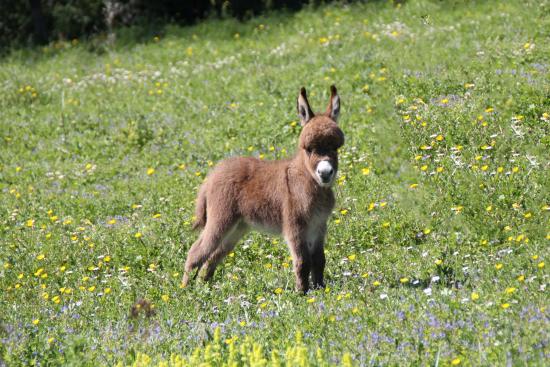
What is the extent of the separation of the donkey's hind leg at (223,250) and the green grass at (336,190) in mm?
140

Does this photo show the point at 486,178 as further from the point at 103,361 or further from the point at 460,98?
the point at 103,361

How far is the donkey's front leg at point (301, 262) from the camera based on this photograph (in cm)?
762

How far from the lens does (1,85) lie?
18.8 metres

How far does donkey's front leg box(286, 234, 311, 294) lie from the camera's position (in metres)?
7.62

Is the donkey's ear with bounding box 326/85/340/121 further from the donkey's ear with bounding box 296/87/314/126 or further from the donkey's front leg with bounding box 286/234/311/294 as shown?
the donkey's front leg with bounding box 286/234/311/294

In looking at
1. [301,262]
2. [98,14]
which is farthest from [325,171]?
[98,14]

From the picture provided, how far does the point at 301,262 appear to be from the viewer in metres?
7.61

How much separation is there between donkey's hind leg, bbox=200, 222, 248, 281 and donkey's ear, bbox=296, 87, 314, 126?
140 cm

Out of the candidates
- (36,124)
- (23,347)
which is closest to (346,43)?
(36,124)

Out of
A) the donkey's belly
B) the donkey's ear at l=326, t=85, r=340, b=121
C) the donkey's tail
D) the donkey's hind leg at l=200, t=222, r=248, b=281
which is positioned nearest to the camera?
the donkey's ear at l=326, t=85, r=340, b=121

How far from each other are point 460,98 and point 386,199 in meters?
2.64

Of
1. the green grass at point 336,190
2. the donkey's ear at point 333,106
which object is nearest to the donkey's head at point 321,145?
the donkey's ear at point 333,106

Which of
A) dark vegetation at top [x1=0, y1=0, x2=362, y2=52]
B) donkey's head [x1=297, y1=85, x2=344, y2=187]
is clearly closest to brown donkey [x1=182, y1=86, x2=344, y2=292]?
donkey's head [x1=297, y1=85, x2=344, y2=187]

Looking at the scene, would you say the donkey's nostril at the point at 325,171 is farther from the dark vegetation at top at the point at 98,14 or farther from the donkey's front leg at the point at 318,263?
the dark vegetation at top at the point at 98,14
